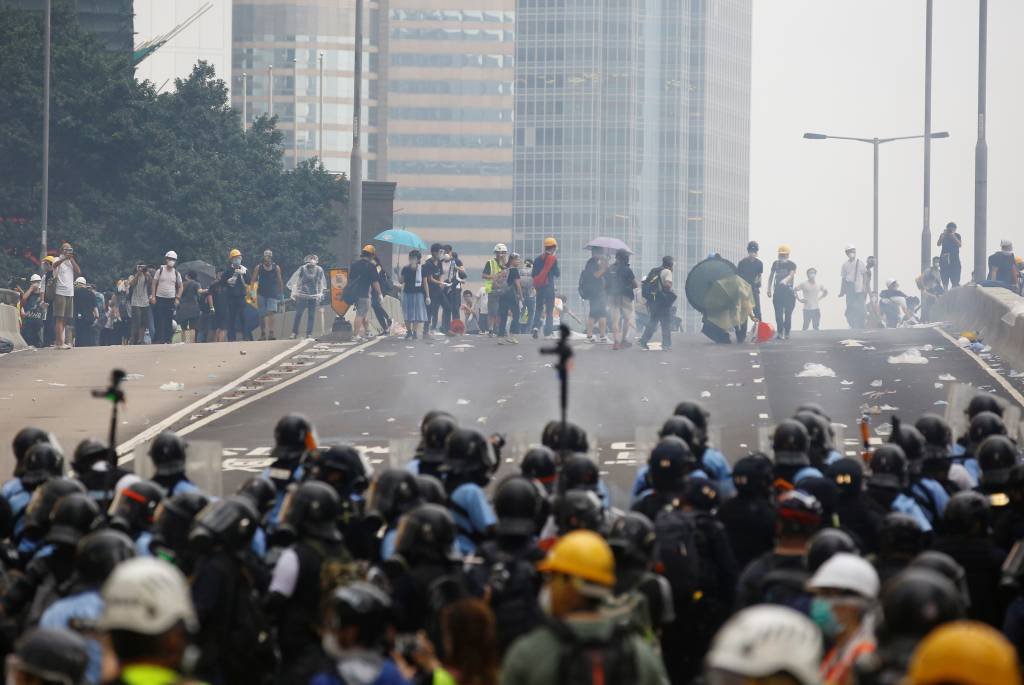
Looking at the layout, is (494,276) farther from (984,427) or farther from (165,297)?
(984,427)

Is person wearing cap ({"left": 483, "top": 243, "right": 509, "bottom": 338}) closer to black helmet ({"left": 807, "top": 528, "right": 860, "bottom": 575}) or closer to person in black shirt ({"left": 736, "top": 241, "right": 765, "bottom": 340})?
person in black shirt ({"left": 736, "top": 241, "right": 765, "bottom": 340})

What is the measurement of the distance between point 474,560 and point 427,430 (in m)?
2.94

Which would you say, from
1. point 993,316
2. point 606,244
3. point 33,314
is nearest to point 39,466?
point 993,316

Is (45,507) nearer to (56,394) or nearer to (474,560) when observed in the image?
(474,560)

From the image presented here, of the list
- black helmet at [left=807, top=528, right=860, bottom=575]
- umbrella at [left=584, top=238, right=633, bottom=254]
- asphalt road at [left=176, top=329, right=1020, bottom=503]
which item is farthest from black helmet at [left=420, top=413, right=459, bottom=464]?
umbrella at [left=584, top=238, right=633, bottom=254]

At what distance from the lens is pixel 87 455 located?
12.0 meters

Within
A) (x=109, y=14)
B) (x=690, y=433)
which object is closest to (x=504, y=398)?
Answer: (x=690, y=433)

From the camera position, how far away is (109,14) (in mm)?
70562

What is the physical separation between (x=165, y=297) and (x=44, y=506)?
25.4 meters

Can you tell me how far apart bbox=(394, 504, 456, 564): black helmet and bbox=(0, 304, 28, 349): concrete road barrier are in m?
27.4

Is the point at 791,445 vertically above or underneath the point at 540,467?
above

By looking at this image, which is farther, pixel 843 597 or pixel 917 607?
pixel 843 597

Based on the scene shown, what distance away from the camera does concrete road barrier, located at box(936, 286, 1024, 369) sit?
31109 millimetres

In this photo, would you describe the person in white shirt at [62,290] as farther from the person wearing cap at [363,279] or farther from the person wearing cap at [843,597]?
the person wearing cap at [843,597]
